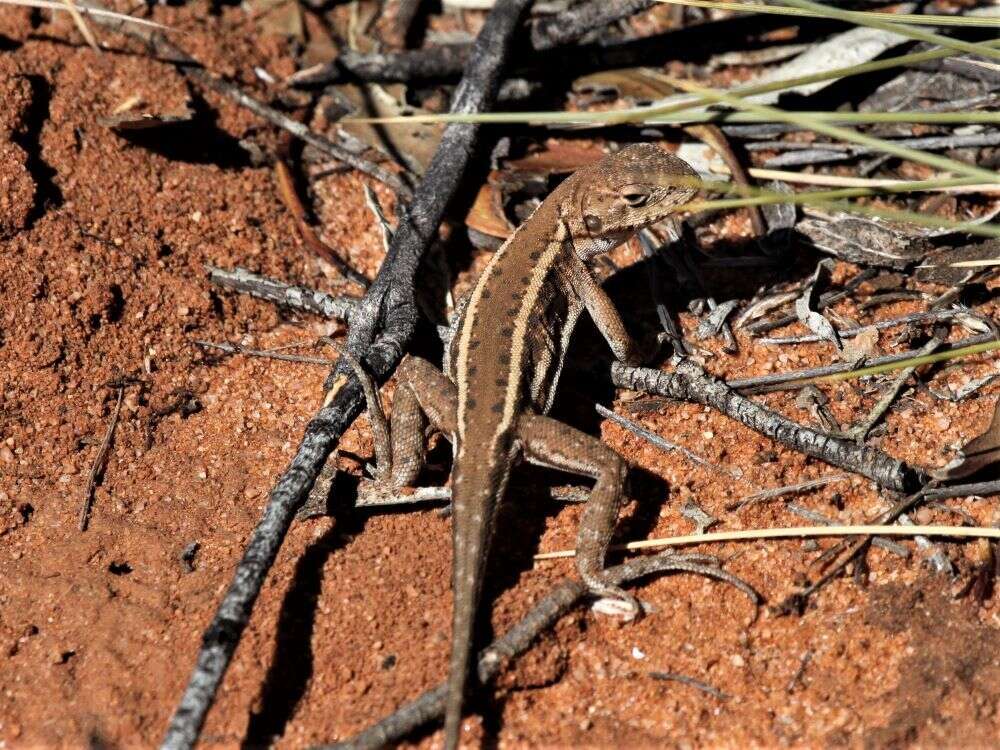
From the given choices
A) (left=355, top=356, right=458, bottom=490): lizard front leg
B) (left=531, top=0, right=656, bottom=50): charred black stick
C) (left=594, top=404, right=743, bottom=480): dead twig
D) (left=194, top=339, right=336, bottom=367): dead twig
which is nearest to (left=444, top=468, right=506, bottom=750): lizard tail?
(left=355, top=356, right=458, bottom=490): lizard front leg

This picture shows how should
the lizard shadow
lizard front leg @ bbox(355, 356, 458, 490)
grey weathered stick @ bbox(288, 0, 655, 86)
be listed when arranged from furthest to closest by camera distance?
1. grey weathered stick @ bbox(288, 0, 655, 86)
2. lizard front leg @ bbox(355, 356, 458, 490)
3. the lizard shadow

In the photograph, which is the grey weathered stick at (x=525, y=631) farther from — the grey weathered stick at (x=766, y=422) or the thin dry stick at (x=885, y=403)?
the thin dry stick at (x=885, y=403)

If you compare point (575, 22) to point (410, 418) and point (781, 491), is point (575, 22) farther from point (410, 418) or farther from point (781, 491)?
point (781, 491)

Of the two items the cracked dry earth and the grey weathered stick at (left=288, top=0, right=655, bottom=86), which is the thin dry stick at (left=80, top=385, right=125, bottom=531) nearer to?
the cracked dry earth

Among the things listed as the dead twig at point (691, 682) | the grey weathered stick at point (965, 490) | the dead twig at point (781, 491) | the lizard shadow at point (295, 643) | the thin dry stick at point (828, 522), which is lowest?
the dead twig at point (691, 682)

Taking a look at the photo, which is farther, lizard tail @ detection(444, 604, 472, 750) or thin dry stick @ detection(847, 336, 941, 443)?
thin dry stick @ detection(847, 336, 941, 443)

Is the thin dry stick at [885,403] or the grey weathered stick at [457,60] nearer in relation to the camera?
the thin dry stick at [885,403]

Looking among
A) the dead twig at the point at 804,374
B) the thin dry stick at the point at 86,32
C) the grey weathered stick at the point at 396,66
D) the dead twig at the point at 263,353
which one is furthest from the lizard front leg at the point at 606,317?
the thin dry stick at the point at 86,32
